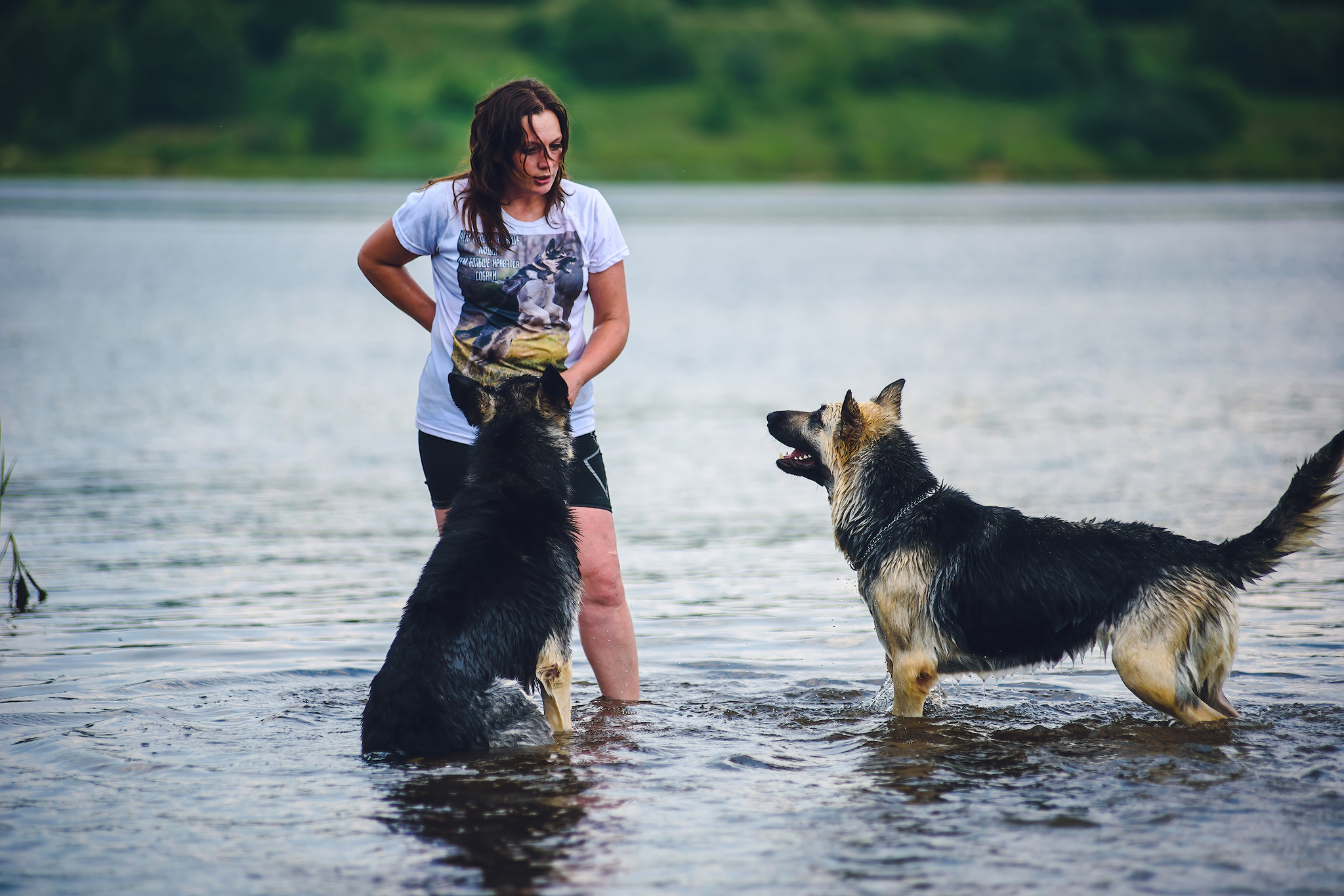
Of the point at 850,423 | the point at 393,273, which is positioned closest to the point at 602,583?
the point at 850,423

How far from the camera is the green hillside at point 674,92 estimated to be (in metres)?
110

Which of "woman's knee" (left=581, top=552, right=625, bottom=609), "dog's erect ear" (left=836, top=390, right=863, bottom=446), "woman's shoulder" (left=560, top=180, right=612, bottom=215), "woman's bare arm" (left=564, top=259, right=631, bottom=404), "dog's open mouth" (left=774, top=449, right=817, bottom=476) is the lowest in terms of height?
"woman's knee" (left=581, top=552, right=625, bottom=609)

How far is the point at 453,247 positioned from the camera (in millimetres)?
5875

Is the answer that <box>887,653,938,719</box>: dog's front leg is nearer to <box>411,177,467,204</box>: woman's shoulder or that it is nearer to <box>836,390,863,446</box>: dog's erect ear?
<box>836,390,863,446</box>: dog's erect ear

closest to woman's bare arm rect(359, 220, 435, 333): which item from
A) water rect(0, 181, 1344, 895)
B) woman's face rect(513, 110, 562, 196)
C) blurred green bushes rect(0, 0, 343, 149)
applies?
woman's face rect(513, 110, 562, 196)

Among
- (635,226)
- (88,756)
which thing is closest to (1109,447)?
(88,756)

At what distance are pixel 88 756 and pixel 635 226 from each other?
6795cm

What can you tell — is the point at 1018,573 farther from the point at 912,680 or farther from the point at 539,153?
the point at 539,153

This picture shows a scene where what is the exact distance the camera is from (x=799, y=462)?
23.4 ft

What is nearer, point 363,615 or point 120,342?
point 363,615

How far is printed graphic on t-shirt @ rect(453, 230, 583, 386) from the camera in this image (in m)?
5.83

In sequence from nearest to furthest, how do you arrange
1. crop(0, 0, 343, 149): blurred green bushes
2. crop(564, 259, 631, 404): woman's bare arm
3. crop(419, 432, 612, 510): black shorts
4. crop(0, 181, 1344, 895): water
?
crop(0, 181, 1344, 895): water, crop(564, 259, 631, 404): woman's bare arm, crop(419, 432, 612, 510): black shorts, crop(0, 0, 343, 149): blurred green bushes

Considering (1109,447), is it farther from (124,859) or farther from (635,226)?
(635,226)

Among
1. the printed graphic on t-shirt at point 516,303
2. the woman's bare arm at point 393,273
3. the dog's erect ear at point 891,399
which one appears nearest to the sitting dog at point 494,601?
the printed graphic on t-shirt at point 516,303
